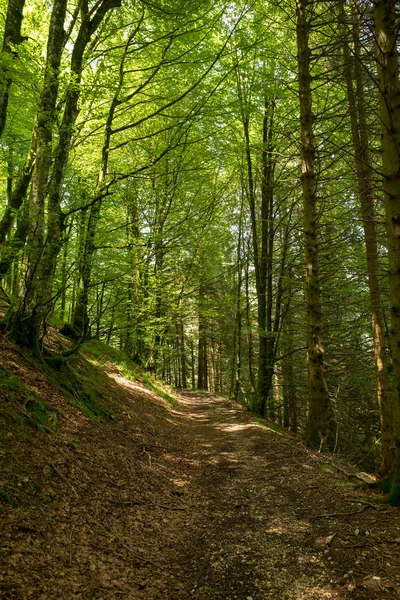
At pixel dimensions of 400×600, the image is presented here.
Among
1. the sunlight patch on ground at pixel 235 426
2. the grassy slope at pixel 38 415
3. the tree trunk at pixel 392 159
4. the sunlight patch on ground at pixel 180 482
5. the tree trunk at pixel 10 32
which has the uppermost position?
the tree trunk at pixel 10 32

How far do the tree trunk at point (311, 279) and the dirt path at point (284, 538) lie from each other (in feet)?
4.07

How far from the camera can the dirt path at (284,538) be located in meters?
2.83

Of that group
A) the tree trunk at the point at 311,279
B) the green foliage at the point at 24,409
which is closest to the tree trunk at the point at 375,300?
the tree trunk at the point at 311,279

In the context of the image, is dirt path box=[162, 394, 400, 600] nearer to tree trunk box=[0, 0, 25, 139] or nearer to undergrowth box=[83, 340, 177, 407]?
undergrowth box=[83, 340, 177, 407]

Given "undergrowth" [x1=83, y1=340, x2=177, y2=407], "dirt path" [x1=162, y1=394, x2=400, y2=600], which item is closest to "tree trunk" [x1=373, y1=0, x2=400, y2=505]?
"dirt path" [x1=162, y1=394, x2=400, y2=600]

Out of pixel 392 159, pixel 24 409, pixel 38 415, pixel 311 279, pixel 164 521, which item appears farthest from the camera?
pixel 311 279

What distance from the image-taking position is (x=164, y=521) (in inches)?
163

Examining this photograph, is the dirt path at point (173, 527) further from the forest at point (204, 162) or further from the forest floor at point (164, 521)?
the forest at point (204, 162)

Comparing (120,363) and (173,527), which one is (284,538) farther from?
(120,363)

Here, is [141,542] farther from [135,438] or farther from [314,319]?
[314,319]

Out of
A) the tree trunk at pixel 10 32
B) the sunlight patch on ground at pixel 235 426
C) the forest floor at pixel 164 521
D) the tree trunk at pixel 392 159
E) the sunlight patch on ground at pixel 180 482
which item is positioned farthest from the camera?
the sunlight patch on ground at pixel 235 426

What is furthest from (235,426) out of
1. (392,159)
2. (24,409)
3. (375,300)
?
(392,159)

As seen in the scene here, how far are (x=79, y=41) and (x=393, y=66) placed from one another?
6.06m

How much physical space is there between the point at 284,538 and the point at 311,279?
5.06 metres
